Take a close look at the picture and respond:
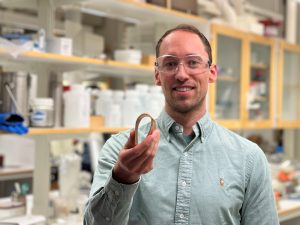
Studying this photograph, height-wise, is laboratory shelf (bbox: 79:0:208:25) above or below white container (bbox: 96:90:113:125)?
above

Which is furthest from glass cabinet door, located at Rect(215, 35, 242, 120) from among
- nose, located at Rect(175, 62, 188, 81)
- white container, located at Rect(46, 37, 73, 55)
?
nose, located at Rect(175, 62, 188, 81)

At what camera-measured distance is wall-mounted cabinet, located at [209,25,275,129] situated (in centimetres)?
315

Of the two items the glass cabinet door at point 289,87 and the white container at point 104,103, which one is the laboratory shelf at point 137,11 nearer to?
the white container at point 104,103

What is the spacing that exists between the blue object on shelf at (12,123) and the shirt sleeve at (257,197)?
0.96 m

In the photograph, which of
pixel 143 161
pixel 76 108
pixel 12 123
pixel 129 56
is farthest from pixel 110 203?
pixel 129 56

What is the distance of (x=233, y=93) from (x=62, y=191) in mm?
1518

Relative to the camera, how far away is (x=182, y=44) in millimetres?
1332

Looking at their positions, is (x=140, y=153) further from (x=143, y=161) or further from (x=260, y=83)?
(x=260, y=83)

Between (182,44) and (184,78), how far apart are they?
0.11m

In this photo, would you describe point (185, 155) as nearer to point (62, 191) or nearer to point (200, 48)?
point (200, 48)

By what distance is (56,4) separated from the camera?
2.34m

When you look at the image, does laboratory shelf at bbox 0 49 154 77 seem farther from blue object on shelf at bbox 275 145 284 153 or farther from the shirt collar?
blue object on shelf at bbox 275 145 284 153

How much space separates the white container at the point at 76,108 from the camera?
216 cm

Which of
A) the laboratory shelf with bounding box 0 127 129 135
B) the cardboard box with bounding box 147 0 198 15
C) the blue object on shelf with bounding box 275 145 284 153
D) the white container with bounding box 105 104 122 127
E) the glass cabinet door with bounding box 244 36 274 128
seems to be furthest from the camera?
the blue object on shelf with bounding box 275 145 284 153
